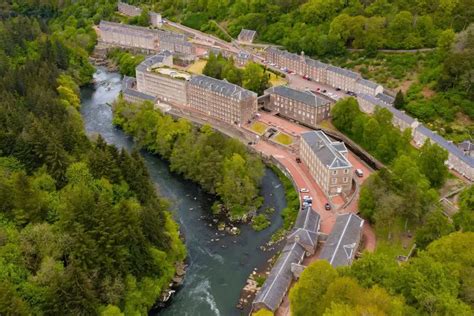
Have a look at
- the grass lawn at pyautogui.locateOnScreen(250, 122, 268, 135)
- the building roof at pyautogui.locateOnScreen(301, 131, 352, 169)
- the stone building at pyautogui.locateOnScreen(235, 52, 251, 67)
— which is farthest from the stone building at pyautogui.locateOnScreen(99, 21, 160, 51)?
the building roof at pyautogui.locateOnScreen(301, 131, 352, 169)

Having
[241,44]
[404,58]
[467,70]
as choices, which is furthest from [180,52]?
[467,70]

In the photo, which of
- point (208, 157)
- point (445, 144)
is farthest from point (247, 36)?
point (445, 144)

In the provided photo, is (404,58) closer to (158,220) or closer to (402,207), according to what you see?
(402,207)

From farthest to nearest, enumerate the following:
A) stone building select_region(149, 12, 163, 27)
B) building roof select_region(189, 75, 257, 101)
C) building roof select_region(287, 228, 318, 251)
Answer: stone building select_region(149, 12, 163, 27) < building roof select_region(189, 75, 257, 101) < building roof select_region(287, 228, 318, 251)

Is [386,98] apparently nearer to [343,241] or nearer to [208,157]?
[208,157]

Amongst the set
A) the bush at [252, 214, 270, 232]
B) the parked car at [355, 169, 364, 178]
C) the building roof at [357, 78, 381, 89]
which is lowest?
the bush at [252, 214, 270, 232]

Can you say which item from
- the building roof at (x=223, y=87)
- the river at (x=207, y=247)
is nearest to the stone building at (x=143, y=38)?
the building roof at (x=223, y=87)

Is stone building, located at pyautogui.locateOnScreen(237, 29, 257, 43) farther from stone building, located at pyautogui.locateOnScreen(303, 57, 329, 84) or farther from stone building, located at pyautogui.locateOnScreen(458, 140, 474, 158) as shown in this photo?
stone building, located at pyautogui.locateOnScreen(458, 140, 474, 158)

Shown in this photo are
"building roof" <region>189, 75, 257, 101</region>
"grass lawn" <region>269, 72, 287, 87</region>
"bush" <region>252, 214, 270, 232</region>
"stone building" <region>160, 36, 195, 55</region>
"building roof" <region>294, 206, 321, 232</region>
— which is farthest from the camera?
"stone building" <region>160, 36, 195, 55</region>
